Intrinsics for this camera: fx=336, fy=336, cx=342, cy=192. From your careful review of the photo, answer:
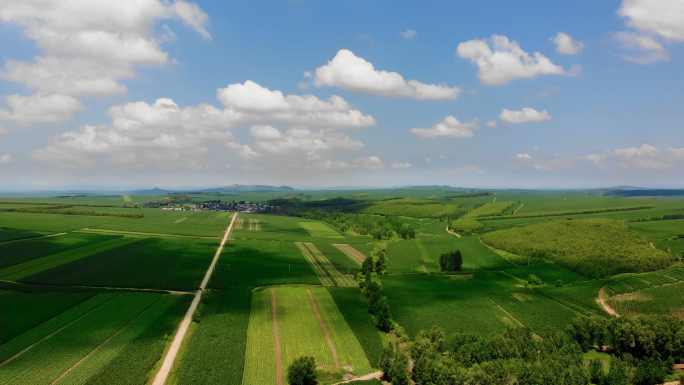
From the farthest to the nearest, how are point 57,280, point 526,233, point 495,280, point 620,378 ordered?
point 526,233
point 495,280
point 57,280
point 620,378

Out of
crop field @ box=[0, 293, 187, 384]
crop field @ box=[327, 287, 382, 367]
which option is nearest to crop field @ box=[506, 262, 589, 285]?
crop field @ box=[327, 287, 382, 367]

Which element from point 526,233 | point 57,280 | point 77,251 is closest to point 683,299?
point 526,233

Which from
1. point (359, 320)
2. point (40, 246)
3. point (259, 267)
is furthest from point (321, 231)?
point (359, 320)

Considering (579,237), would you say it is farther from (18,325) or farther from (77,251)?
(77,251)

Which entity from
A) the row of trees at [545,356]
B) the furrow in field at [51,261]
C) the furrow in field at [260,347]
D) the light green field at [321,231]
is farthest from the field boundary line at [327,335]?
the light green field at [321,231]

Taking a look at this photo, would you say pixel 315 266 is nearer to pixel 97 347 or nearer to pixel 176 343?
pixel 176 343

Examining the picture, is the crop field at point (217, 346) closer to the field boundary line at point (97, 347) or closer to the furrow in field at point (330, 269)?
the field boundary line at point (97, 347)
